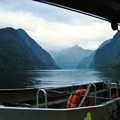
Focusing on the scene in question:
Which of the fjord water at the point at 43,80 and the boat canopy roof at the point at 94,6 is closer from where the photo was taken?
the boat canopy roof at the point at 94,6

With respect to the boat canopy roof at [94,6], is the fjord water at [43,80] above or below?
above

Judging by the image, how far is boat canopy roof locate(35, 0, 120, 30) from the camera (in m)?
5.74

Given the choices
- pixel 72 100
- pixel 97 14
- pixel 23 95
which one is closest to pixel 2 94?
pixel 23 95

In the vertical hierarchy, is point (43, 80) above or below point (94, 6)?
above

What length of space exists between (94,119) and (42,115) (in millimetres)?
1150

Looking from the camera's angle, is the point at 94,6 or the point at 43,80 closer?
the point at 94,6

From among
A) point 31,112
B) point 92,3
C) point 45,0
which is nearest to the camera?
point 31,112

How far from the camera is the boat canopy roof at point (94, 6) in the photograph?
5.74m

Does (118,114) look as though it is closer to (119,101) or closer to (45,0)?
(119,101)

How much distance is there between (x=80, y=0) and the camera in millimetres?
5844

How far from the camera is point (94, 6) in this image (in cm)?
625

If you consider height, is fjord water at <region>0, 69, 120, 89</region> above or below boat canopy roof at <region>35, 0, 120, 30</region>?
above

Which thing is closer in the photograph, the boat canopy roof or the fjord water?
the boat canopy roof

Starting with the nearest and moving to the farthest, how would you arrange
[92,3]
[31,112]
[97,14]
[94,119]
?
[31,112], [94,119], [92,3], [97,14]
